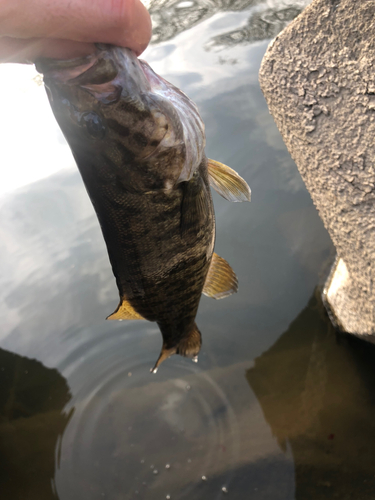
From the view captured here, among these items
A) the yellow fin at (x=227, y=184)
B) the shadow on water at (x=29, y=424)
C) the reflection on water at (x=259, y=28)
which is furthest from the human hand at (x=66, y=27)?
the reflection on water at (x=259, y=28)

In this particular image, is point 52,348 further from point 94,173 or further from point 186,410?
point 94,173

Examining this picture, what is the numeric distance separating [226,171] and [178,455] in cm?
214

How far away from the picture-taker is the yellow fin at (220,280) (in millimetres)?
1919

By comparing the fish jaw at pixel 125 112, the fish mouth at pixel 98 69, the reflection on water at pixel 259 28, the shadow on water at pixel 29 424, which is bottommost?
the shadow on water at pixel 29 424

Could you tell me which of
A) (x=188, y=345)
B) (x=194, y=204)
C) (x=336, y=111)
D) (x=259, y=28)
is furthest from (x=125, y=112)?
(x=259, y=28)

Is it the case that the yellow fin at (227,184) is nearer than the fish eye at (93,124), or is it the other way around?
the fish eye at (93,124)

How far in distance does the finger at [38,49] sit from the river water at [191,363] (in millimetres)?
2486

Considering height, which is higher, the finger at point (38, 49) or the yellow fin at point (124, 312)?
the finger at point (38, 49)

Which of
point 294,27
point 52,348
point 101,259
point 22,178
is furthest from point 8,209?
point 294,27

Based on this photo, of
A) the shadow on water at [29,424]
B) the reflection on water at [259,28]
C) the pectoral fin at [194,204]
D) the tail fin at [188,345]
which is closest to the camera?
the pectoral fin at [194,204]

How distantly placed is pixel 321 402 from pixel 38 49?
273cm

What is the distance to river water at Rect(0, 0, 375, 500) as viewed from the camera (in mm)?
2467

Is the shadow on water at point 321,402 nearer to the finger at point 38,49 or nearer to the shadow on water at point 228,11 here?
the finger at point 38,49

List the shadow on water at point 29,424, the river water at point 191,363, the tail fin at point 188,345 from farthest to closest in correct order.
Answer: the shadow on water at point 29,424, the river water at point 191,363, the tail fin at point 188,345
